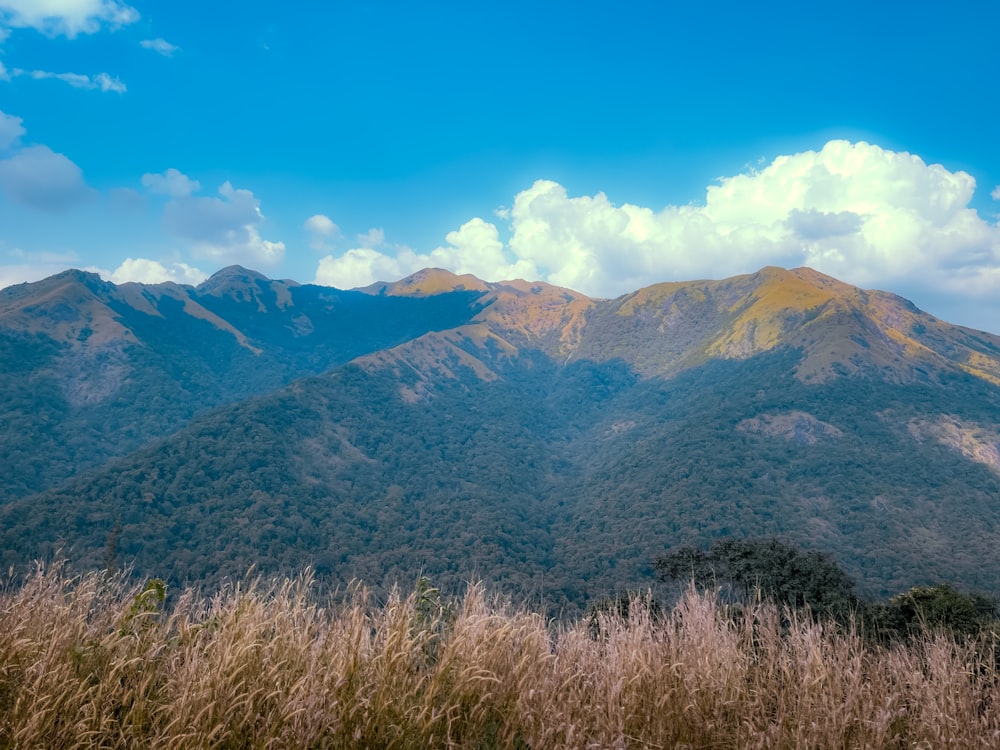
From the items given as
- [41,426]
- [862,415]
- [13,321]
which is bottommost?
[41,426]

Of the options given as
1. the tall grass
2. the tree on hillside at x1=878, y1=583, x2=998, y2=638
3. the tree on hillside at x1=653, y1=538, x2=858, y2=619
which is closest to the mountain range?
the tree on hillside at x1=653, y1=538, x2=858, y2=619

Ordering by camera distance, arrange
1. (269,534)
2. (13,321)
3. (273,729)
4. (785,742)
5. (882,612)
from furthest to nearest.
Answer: (13,321) < (269,534) < (882,612) < (785,742) < (273,729)

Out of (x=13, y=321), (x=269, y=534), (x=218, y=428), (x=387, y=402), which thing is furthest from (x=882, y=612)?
(x=13, y=321)

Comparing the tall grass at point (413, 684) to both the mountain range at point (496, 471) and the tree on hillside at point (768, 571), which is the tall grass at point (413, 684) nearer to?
the tree on hillside at point (768, 571)

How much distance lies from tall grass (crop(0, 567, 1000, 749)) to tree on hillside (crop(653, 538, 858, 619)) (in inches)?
1176

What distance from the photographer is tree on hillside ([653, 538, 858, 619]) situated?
34953 mm

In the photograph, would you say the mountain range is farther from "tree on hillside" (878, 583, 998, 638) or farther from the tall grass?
the tall grass

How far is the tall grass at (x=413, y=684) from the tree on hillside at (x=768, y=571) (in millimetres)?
29877

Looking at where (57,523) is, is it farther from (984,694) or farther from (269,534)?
(984,694)

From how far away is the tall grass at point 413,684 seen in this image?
3.43 meters

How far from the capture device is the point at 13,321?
184 m

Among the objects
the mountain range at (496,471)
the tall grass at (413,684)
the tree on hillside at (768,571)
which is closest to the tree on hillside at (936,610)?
the tree on hillside at (768,571)

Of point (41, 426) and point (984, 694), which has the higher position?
point (984, 694)

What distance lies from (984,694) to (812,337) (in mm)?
208602
